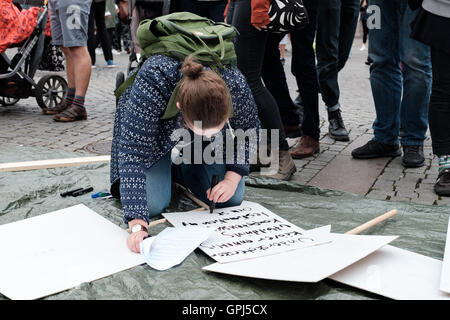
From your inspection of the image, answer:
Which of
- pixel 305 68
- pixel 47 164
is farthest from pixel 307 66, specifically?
pixel 47 164

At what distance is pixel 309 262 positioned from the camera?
1.59m

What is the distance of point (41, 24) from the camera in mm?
4582

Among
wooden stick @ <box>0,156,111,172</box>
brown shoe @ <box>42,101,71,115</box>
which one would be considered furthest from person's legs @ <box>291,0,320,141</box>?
brown shoe @ <box>42,101,71,115</box>

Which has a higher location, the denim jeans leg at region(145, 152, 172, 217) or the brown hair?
the brown hair

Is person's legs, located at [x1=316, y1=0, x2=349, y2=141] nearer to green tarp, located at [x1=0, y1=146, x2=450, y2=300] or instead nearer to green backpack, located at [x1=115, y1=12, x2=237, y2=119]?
green tarp, located at [x1=0, y1=146, x2=450, y2=300]

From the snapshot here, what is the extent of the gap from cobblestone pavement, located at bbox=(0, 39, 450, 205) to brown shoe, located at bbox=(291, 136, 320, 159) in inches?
2.0

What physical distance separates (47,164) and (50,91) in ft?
6.85

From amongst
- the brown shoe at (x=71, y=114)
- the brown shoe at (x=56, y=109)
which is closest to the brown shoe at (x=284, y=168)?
the brown shoe at (x=71, y=114)

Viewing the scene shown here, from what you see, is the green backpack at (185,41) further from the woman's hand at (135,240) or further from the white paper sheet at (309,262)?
Answer: the white paper sheet at (309,262)

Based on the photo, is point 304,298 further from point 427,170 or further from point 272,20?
point 427,170

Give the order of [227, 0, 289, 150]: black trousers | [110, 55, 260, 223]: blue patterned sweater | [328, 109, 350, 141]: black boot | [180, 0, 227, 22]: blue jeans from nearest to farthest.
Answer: [110, 55, 260, 223]: blue patterned sweater → [227, 0, 289, 150]: black trousers → [180, 0, 227, 22]: blue jeans → [328, 109, 350, 141]: black boot

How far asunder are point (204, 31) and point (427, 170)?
5.73 feet

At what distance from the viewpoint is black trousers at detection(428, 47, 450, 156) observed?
2527mm

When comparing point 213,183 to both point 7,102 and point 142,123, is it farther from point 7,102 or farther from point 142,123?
point 7,102
